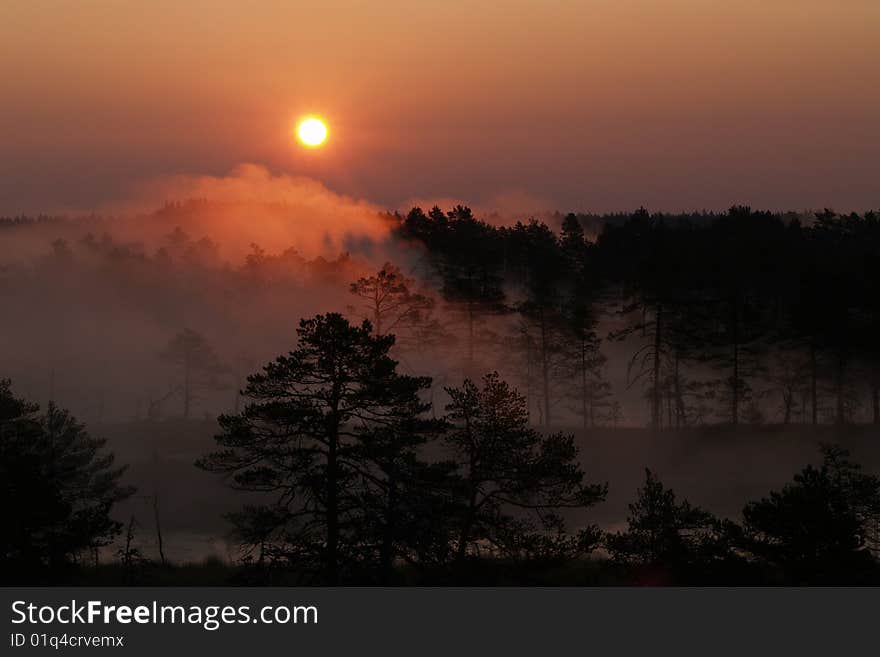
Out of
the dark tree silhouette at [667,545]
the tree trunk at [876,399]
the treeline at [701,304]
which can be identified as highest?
the treeline at [701,304]

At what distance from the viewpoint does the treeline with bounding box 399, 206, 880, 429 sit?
69.4 m

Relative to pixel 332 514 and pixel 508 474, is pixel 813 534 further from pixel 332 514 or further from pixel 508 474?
pixel 332 514

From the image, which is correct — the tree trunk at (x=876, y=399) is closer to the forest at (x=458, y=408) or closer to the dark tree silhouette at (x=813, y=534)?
the forest at (x=458, y=408)

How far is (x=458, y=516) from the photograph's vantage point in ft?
112

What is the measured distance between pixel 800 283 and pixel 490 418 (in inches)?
1703

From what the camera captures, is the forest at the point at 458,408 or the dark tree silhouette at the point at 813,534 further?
the forest at the point at 458,408

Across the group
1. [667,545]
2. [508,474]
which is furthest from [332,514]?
[667,545]

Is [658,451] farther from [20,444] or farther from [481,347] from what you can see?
[20,444]

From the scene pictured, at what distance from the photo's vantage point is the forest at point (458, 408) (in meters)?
31.9

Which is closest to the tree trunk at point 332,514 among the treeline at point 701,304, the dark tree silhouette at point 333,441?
the dark tree silhouette at point 333,441

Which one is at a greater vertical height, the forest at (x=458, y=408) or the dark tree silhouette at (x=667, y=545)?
the forest at (x=458, y=408)

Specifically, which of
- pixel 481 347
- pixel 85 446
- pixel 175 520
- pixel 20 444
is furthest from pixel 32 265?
pixel 20 444

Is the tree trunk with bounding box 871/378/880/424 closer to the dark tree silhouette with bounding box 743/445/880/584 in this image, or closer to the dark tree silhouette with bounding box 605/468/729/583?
the dark tree silhouette with bounding box 605/468/729/583

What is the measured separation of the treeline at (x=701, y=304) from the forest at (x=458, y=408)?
0.33 m
